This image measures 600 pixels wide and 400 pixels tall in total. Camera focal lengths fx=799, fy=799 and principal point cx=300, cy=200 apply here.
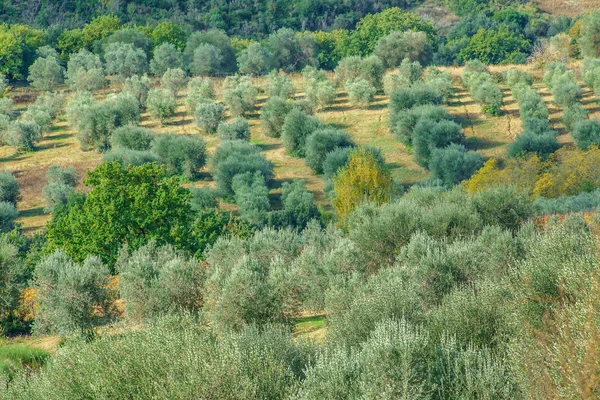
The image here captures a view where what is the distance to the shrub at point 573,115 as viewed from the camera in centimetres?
5850

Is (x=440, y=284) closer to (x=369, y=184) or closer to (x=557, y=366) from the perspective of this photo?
(x=557, y=366)

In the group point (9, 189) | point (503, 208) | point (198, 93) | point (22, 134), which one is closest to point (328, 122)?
point (198, 93)

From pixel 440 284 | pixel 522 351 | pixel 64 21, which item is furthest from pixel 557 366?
pixel 64 21

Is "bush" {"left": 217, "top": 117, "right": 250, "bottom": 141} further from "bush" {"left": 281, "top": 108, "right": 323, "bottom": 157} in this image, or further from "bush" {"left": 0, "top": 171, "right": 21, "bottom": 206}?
"bush" {"left": 0, "top": 171, "right": 21, "bottom": 206}

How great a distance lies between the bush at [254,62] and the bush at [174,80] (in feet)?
34.8

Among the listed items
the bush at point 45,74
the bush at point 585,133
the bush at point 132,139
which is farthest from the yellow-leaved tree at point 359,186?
the bush at point 45,74

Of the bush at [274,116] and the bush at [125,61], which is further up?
the bush at [125,61]

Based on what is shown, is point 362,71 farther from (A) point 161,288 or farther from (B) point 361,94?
(A) point 161,288

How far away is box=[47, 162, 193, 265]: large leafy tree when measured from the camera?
106ft

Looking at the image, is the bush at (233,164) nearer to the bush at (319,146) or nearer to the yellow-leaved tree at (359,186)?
the bush at (319,146)

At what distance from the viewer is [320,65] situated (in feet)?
329

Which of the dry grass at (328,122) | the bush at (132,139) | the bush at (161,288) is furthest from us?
the bush at (132,139)

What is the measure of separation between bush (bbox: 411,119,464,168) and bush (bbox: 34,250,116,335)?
116ft

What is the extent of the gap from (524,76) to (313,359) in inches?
2370
